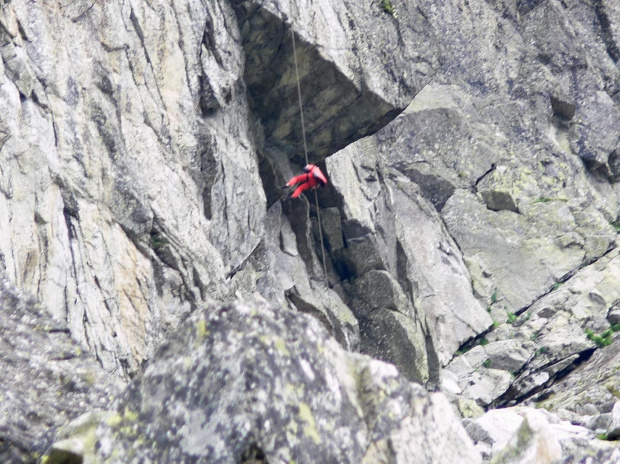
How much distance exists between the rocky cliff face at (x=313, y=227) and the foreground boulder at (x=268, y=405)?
0.8 inches

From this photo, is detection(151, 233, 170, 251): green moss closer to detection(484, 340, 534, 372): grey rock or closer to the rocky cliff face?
the rocky cliff face

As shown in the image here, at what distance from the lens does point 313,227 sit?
95.1ft

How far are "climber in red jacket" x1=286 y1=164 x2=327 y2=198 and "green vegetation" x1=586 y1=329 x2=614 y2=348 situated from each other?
11.5 meters

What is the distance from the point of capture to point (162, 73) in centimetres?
2075

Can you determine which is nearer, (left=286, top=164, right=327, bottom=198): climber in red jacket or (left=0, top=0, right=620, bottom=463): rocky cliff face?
(left=0, top=0, right=620, bottom=463): rocky cliff face

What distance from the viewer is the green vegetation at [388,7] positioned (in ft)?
88.7

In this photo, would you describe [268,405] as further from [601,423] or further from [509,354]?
[509,354]

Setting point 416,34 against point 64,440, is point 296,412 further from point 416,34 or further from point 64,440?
point 416,34

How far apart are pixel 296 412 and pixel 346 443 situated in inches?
19.3

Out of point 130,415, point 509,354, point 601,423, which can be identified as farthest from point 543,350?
point 130,415

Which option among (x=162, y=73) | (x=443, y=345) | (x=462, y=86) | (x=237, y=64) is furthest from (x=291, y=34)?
(x=462, y=86)

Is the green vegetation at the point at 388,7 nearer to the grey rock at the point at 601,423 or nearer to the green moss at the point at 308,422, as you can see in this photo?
the grey rock at the point at 601,423

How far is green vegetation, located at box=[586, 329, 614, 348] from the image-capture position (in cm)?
3081

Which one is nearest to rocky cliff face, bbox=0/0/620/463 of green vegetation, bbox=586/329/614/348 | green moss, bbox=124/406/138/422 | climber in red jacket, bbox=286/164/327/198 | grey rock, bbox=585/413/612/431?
green moss, bbox=124/406/138/422
